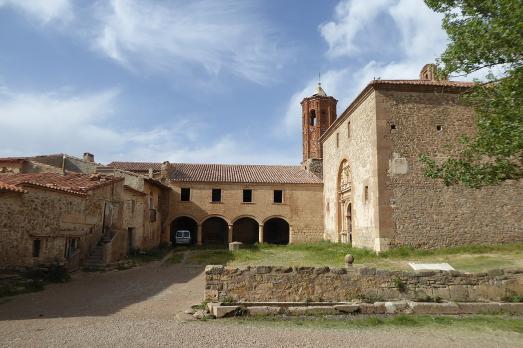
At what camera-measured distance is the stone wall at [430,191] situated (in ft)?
57.7

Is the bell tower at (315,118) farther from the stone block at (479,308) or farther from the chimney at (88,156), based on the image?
the stone block at (479,308)

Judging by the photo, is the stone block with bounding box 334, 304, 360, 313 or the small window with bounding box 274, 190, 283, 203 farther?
the small window with bounding box 274, 190, 283, 203

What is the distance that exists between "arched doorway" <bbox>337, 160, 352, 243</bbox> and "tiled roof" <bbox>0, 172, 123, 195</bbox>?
38.7 feet

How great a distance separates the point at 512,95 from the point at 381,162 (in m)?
9.15

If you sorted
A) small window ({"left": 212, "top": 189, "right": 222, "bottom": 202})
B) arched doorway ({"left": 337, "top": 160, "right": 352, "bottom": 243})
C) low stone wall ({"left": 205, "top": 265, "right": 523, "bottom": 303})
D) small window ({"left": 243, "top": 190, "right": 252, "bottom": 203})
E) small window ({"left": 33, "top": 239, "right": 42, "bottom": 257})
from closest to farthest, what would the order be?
low stone wall ({"left": 205, "top": 265, "right": 523, "bottom": 303}) < small window ({"left": 33, "top": 239, "right": 42, "bottom": 257}) < arched doorway ({"left": 337, "top": 160, "right": 352, "bottom": 243}) < small window ({"left": 212, "top": 189, "right": 222, "bottom": 202}) < small window ({"left": 243, "top": 190, "right": 252, "bottom": 203})

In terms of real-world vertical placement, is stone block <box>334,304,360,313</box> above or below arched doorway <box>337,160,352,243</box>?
below

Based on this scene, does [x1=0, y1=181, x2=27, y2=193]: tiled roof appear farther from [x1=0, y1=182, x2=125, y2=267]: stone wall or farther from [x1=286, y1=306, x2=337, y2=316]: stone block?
[x1=286, y1=306, x2=337, y2=316]: stone block

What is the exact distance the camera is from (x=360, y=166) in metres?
20.5

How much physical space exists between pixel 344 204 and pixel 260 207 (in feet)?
22.2

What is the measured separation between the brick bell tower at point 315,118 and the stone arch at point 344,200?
1151cm

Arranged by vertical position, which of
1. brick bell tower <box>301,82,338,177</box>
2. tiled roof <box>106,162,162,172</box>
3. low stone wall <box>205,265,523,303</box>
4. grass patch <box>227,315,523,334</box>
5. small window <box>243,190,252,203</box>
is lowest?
grass patch <box>227,315,523,334</box>

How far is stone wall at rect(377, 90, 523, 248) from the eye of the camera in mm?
17594

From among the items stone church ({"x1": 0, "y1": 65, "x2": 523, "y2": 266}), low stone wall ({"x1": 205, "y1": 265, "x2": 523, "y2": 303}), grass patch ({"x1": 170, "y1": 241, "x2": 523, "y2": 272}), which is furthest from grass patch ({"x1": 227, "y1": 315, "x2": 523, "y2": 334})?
stone church ({"x1": 0, "y1": 65, "x2": 523, "y2": 266})

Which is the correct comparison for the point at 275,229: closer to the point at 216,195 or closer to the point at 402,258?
the point at 216,195
